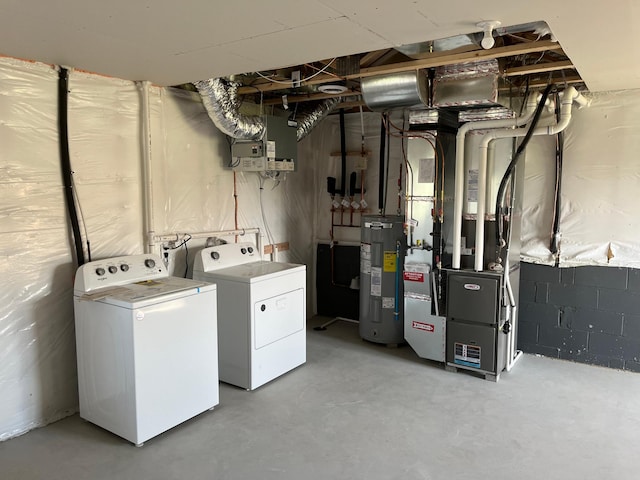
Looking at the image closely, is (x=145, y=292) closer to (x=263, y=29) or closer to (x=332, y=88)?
(x=263, y=29)

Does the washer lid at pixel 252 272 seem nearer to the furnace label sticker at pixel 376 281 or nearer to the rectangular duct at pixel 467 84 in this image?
the furnace label sticker at pixel 376 281

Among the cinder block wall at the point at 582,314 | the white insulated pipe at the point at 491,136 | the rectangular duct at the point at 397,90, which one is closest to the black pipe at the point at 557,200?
the cinder block wall at the point at 582,314

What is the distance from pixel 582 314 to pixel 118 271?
11.9ft

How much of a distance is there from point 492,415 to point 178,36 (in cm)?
291

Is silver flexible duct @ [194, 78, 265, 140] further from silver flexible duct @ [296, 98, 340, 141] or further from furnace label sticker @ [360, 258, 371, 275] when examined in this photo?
furnace label sticker @ [360, 258, 371, 275]

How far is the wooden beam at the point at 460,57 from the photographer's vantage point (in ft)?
8.43

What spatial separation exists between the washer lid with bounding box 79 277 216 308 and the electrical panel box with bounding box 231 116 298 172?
4.06ft

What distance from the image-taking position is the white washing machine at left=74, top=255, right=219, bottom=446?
105 inches

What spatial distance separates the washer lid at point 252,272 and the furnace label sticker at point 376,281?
0.82m

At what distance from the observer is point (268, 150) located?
389 centimetres

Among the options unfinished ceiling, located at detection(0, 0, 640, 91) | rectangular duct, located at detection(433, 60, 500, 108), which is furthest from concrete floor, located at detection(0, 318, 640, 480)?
unfinished ceiling, located at detection(0, 0, 640, 91)

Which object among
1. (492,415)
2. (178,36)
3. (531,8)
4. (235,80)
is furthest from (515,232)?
(178,36)

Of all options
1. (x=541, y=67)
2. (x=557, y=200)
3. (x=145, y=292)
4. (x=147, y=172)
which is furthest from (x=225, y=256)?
(x=557, y=200)

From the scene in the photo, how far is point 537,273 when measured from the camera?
411 cm
